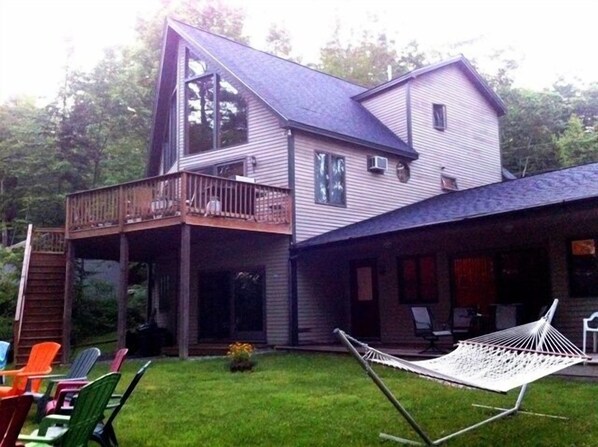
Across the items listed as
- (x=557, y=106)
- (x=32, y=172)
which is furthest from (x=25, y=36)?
(x=557, y=106)

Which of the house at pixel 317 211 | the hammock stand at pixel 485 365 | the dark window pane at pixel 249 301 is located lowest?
the hammock stand at pixel 485 365

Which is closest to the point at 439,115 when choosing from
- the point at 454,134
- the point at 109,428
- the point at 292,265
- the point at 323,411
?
the point at 454,134

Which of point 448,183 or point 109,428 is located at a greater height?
point 448,183

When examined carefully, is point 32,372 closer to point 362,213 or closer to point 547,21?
point 362,213

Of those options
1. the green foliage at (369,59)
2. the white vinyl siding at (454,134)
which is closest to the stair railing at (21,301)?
the white vinyl siding at (454,134)

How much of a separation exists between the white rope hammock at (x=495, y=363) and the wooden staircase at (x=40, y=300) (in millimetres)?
9388

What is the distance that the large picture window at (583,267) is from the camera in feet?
34.6

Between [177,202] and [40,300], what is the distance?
3.89 meters

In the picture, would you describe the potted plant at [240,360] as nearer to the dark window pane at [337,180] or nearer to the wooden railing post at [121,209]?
the wooden railing post at [121,209]

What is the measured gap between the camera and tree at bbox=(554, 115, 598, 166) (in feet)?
77.7

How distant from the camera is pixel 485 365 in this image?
5.09 m

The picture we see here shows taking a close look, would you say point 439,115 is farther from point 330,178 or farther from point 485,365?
point 485,365

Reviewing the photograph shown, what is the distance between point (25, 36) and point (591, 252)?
2777 centimetres

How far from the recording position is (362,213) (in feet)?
48.4
